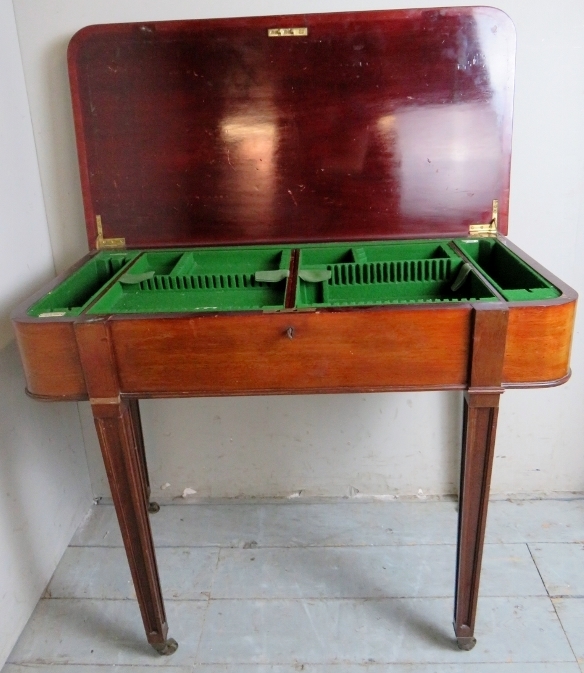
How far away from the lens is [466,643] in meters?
1.46

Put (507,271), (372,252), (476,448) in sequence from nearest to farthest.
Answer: (476,448), (507,271), (372,252)

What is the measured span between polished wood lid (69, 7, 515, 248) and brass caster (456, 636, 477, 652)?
1.03m

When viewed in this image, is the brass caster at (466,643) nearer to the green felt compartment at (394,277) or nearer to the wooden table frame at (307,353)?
the wooden table frame at (307,353)

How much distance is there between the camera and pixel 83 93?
5.20 feet

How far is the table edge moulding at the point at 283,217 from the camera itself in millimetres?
1185

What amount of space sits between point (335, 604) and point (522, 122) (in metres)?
1.41

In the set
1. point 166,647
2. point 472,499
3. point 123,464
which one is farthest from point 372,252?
point 166,647

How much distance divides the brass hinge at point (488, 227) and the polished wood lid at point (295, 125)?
1cm

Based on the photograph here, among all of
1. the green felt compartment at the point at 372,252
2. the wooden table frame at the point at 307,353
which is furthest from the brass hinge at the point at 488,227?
the wooden table frame at the point at 307,353

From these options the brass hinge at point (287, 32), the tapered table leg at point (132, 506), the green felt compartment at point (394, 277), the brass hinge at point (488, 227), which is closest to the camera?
the tapered table leg at point (132, 506)

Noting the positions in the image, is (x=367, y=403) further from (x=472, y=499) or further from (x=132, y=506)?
(x=132, y=506)

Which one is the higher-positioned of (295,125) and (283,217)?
(295,125)

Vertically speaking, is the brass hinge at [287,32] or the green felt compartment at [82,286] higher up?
the brass hinge at [287,32]

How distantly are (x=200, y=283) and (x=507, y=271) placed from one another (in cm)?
74
